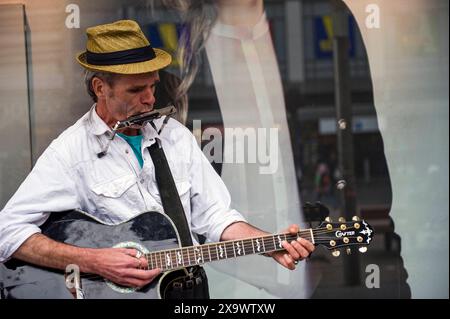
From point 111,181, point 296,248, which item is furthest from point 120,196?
point 296,248

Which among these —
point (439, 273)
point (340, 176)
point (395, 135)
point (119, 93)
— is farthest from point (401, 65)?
point (119, 93)

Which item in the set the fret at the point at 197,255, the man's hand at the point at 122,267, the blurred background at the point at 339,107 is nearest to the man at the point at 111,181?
the man's hand at the point at 122,267

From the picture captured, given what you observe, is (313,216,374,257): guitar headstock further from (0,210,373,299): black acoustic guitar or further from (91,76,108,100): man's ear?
(91,76,108,100): man's ear

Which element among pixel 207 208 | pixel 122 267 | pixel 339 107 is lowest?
pixel 122 267

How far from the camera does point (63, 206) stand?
4.25m

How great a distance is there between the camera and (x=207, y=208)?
14.7 ft

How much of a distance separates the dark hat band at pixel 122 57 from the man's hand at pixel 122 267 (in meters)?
0.88

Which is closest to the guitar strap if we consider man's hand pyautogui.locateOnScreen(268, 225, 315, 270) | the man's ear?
the man's ear

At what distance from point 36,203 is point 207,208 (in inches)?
32.6

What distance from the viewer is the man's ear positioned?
4402 mm

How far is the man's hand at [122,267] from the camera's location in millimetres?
4121

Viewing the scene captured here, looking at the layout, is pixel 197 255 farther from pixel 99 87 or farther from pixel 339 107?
pixel 339 107

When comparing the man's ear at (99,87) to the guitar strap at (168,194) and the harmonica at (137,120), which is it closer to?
the harmonica at (137,120)

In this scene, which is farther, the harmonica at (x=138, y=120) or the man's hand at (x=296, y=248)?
the harmonica at (x=138, y=120)
